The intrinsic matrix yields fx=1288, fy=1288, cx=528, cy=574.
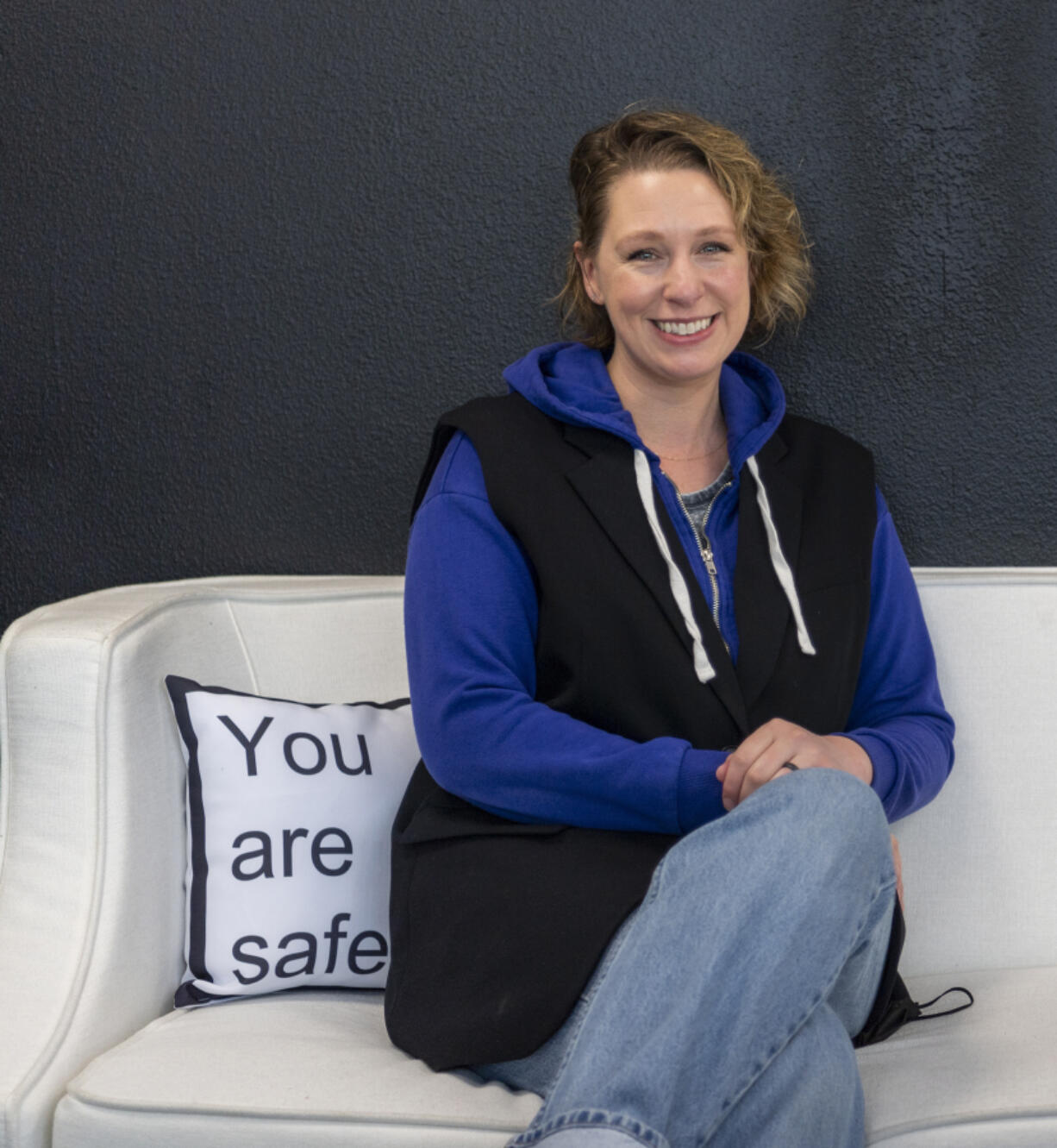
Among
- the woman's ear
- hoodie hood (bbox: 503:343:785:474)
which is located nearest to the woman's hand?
hoodie hood (bbox: 503:343:785:474)

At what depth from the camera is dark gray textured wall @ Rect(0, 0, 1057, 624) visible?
6.46 ft

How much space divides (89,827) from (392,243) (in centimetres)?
104

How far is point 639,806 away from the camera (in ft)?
4.49

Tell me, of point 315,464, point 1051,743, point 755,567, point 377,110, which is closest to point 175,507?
point 315,464

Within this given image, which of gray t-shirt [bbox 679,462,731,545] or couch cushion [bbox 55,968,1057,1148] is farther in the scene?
gray t-shirt [bbox 679,462,731,545]

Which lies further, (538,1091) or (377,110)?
(377,110)

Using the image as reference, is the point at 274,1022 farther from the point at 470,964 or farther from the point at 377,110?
the point at 377,110

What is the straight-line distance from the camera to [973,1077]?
1304 mm

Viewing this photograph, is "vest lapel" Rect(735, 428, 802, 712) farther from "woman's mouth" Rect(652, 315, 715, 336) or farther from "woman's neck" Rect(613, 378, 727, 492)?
"woman's mouth" Rect(652, 315, 715, 336)

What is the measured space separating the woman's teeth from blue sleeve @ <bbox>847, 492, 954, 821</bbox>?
38 cm

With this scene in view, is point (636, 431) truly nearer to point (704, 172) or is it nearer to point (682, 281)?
point (682, 281)

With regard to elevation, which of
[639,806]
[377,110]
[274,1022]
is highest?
[377,110]

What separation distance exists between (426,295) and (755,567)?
79 cm

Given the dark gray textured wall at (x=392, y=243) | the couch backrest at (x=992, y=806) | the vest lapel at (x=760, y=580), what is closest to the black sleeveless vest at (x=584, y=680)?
the vest lapel at (x=760, y=580)
